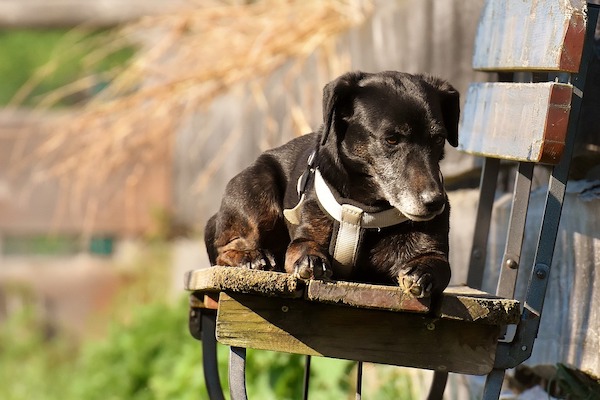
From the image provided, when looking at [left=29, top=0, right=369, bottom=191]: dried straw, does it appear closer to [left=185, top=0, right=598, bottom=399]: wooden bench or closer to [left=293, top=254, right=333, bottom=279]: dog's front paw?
[left=185, top=0, right=598, bottom=399]: wooden bench

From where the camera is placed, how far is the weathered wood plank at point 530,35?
9.92 feet

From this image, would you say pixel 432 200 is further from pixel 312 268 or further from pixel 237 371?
pixel 237 371

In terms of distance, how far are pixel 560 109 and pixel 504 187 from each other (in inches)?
54.5

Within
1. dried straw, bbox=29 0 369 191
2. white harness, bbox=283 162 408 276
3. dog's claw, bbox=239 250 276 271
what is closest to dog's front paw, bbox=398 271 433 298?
white harness, bbox=283 162 408 276

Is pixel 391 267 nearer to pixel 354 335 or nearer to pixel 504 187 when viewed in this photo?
pixel 354 335

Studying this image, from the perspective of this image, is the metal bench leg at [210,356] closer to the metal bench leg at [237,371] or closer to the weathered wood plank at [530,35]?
the metal bench leg at [237,371]

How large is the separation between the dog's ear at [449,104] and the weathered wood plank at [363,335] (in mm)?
708

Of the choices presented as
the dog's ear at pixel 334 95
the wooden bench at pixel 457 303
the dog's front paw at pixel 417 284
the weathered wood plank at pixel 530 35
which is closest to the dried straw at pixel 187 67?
the weathered wood plank at pixel 530 35

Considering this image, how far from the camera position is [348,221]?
3131 mm

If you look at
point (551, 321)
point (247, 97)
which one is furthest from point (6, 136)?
point (551, 321)

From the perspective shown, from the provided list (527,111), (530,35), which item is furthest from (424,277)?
(530,35)

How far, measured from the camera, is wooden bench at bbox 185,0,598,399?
2795 millimetres

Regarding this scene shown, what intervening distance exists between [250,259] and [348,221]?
35cm

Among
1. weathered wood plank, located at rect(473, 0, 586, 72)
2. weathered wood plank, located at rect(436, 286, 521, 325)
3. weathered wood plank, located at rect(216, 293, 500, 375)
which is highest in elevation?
weathered wood plank, located at rect(473, 0, 586, 72)
